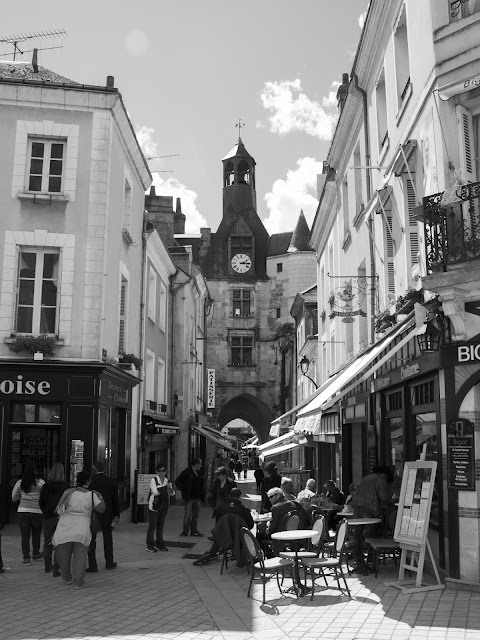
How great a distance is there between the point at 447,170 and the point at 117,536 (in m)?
9.62

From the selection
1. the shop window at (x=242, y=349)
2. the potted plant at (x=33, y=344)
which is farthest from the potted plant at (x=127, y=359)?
the shop window at (x=242, y=349)

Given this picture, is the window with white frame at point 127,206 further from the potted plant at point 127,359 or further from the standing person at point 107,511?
the standing person at point 107,511

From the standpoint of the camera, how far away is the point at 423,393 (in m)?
9.70

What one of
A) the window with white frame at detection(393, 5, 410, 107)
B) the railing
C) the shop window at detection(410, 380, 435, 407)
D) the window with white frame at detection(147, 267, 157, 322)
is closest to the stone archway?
the window with white frame at detection(147, 267, 157, 322)

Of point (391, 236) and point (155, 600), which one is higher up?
point (391, 236)

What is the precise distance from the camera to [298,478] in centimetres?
2348

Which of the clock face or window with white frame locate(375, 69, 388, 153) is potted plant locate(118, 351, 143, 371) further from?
the clock face

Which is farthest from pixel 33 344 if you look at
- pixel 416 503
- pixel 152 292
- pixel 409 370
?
pixel 416 503

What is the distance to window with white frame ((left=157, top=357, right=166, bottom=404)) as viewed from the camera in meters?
23.4

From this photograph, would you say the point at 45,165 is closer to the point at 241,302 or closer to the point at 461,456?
the point at 461,456

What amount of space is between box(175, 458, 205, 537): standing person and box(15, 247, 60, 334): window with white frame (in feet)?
13.2

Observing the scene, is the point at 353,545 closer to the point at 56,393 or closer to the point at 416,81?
the point at 416,81

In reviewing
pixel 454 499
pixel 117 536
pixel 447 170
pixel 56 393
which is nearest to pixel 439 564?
pixel 454 499

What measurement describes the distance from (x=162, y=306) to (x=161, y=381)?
99.0 inches
